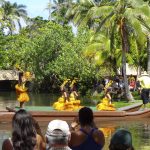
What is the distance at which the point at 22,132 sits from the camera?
4.54 metres

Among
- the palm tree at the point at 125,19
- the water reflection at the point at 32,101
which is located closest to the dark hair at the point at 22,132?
the palm tree at the point at 125,19

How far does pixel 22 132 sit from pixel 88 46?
28.6 m

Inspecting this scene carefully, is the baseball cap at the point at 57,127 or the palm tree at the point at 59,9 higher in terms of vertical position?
the palm tree at the point at 59,9

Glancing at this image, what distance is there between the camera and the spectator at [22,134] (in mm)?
4531

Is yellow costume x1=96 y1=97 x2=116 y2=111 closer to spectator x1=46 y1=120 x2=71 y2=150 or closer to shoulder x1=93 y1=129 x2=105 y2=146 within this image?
shoulder x1=93 y1=129 x2=105 y2=146

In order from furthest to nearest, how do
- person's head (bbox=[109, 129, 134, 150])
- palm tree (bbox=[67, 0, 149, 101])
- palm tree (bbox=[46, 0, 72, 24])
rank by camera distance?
palm tree (bbox=[46, 0, 72, 24]) < palm tree (bbox=[67, 0, 149, 101]) < person's head (bbox=[109, 129, 134, 150])

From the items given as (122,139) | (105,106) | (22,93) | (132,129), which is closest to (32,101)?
(22,93)

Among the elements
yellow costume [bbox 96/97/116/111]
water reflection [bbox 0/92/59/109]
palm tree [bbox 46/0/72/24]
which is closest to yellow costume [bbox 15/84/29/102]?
yellow costume [bbox 96/97/116/111]

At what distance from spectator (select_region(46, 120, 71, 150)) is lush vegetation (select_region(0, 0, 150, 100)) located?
1893cm

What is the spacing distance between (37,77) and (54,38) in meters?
4.09

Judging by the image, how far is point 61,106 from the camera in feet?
56.8

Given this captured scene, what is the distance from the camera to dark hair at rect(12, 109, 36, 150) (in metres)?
4.53

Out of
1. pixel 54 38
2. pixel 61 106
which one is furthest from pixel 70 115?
pixel 54 38

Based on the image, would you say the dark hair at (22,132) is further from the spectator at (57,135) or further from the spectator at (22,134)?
the spectator at (57,135)
